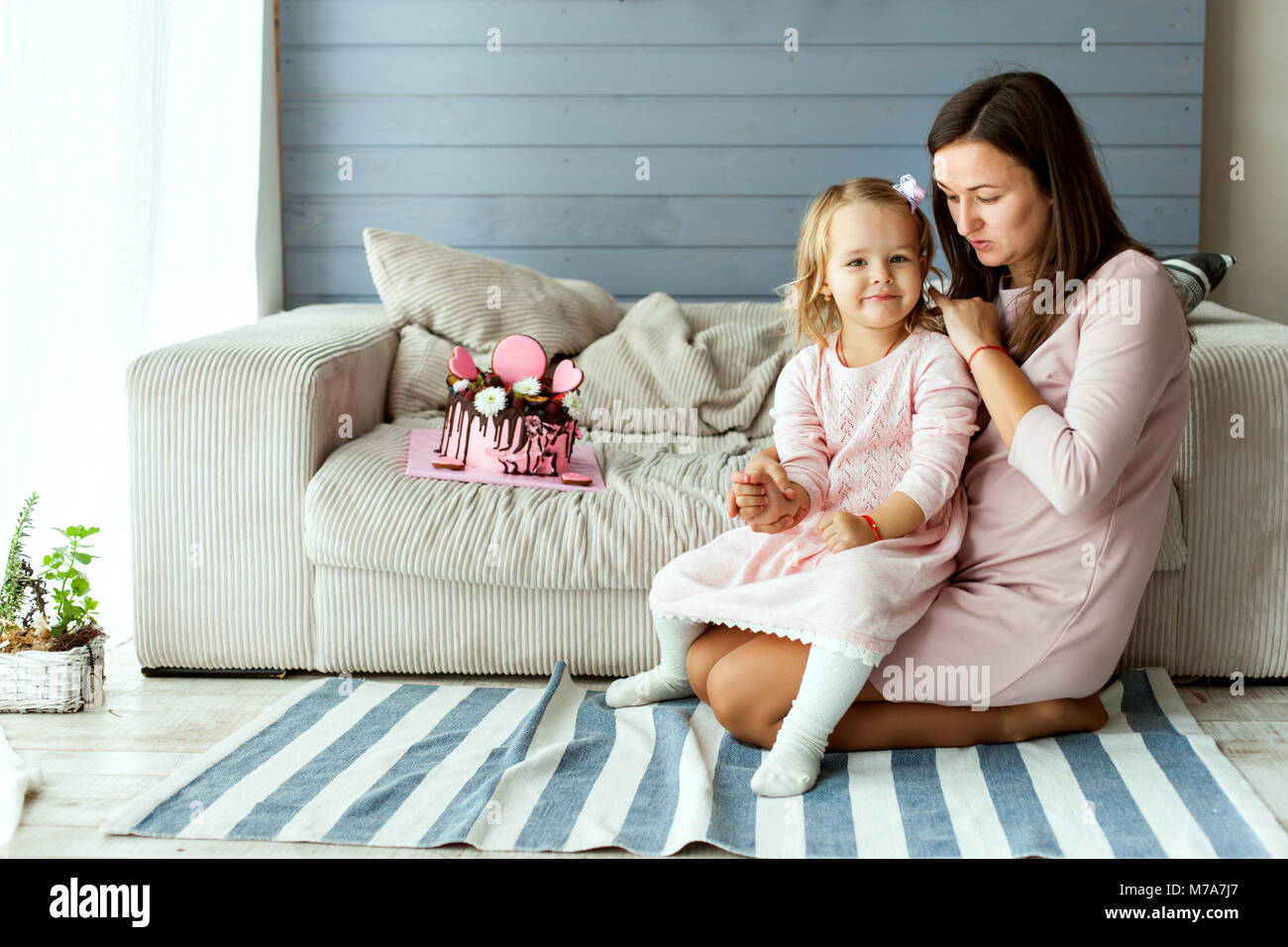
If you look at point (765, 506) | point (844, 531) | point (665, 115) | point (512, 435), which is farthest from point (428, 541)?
point (665, 115)

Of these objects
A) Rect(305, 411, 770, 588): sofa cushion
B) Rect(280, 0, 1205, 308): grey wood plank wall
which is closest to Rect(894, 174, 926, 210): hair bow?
Rect(305, 411, 770, 588): sofa cushion

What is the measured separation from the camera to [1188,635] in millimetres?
1840

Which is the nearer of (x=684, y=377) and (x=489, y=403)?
(x=489, y=403)

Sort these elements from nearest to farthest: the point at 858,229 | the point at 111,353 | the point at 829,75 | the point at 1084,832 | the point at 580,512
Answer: the point at 1084,832
the point at 858,229
the point at 580,512
the point at 111,353
the point at 829,75

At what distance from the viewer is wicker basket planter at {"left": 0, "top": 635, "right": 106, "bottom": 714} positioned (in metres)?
1.77

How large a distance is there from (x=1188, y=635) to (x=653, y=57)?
1.85 metres

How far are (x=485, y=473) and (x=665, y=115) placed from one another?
1318mm

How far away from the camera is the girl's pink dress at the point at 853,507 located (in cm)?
143

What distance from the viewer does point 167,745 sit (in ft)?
5.42

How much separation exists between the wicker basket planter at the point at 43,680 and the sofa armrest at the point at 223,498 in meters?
0.15

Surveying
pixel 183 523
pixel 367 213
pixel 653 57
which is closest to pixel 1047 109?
pixel 183 523

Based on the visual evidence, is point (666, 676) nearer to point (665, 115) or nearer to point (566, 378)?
point (566, 378)

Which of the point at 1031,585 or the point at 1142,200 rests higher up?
the point at 1142,200

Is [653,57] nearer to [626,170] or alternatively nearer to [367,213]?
[626,170]
